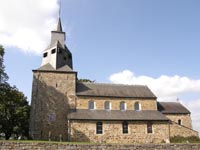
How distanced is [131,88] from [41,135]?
48.2 ft

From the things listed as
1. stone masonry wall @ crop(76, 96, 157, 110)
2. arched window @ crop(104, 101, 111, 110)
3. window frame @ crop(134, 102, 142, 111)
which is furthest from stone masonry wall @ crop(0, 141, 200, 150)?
arched window @ crop(104, 101, 111, 110)

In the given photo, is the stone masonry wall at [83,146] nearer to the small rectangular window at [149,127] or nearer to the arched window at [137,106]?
the small rectangular window at [149,127]

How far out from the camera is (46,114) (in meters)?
29.7

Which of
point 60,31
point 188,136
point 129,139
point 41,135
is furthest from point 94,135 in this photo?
point 60,31

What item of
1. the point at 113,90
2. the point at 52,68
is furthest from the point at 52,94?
the point at 113,90

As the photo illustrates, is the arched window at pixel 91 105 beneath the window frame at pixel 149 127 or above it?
above

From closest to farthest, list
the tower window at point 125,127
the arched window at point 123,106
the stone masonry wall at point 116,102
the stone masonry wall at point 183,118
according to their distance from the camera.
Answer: the tower window at point 125,127 → the stone masonry wall at point 116,102 → the arched window at point 123,106 → the stone masonry wall at point 183,118

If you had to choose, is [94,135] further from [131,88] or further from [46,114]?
[131,88]

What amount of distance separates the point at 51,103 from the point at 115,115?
843 centimetres

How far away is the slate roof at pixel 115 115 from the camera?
2951 cm

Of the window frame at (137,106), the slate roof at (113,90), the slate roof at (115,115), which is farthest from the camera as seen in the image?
the window frame at (137,106)

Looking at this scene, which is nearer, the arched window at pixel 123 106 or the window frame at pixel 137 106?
the arched window at pixel 123 106

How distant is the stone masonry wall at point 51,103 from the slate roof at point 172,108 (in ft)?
45.5

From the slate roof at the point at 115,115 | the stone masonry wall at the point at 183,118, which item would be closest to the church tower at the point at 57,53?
the slate roof at the point at 115,115
